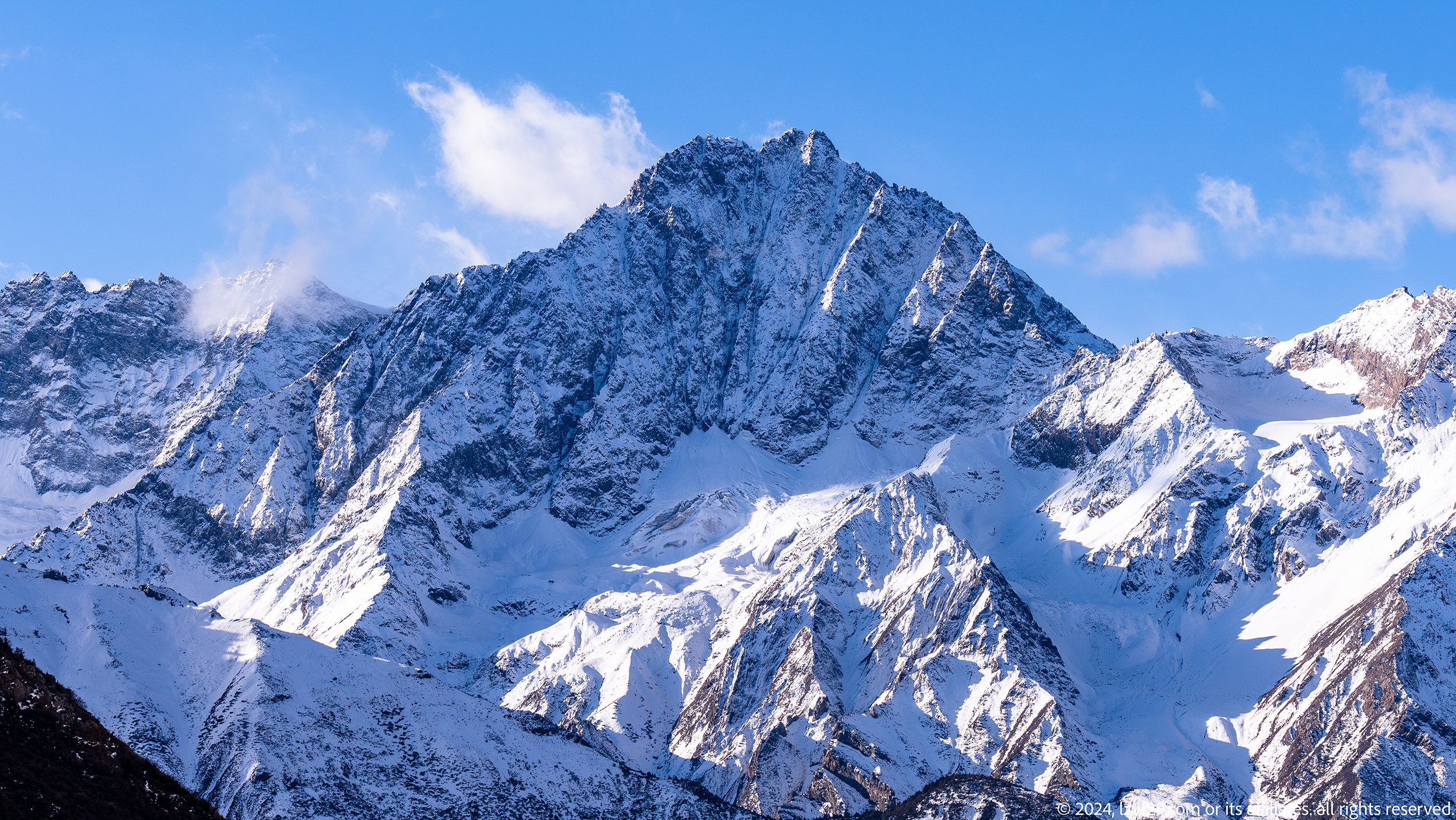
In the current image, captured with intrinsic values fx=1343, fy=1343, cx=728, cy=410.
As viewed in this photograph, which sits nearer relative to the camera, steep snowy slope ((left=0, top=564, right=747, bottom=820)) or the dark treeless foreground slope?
the dark treeless foreground slope

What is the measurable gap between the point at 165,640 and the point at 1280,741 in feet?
491

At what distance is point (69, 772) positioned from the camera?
67000 mm

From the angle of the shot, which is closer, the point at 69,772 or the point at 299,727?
the point at 69,772

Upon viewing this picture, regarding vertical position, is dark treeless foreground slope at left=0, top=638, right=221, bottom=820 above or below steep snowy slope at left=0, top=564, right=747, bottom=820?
below

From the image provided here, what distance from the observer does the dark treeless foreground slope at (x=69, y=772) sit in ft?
210

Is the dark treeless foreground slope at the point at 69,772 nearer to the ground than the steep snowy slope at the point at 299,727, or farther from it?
nearer to the ground

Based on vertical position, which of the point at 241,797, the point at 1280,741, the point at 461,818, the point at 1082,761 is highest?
the point at 1280,741

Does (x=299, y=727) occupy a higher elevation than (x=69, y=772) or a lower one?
higher

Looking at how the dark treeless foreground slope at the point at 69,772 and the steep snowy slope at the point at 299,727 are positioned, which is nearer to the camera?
the dark treeless foreground slope at the point at 69,772

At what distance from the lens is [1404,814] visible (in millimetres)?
164750

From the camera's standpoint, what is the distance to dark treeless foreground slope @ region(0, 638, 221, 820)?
6406 cm

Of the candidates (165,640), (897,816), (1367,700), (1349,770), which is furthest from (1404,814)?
(165,640)

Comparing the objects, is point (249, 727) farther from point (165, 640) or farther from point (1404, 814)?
point (1404, 814)

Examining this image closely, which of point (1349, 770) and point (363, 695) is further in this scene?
point (1349, 770)
